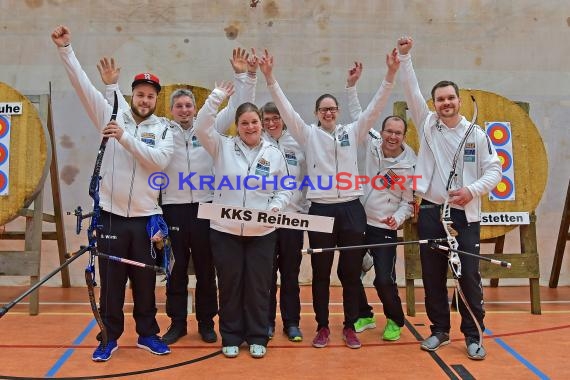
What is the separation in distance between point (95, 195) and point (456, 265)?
2343 mm

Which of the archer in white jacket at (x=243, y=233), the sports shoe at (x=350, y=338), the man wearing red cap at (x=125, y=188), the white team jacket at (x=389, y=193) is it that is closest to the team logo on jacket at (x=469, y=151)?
the white team jacket at (x=389, y=193)

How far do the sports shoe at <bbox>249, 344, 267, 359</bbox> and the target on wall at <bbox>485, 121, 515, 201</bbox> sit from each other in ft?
8.92

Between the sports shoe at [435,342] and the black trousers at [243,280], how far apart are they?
110cm

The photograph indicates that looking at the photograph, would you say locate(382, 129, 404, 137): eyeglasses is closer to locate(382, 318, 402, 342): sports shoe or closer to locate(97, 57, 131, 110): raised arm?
locate(382, 318, 402, 342): sports shoe

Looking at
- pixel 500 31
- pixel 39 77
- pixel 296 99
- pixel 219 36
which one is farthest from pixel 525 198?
pixel 39 77

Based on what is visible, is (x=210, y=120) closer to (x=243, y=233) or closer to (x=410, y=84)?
(x=243, y=233)

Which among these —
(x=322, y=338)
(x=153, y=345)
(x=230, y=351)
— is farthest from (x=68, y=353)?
(x=322, y=338)

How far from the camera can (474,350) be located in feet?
11.6

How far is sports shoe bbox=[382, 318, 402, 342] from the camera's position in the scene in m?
3.96

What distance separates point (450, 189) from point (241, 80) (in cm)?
167

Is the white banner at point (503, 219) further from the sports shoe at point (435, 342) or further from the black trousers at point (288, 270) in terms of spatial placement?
the black trousers at point (288, 270)

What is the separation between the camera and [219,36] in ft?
20.1

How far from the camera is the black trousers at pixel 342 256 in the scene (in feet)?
12.2

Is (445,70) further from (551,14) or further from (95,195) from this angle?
(95,195)
